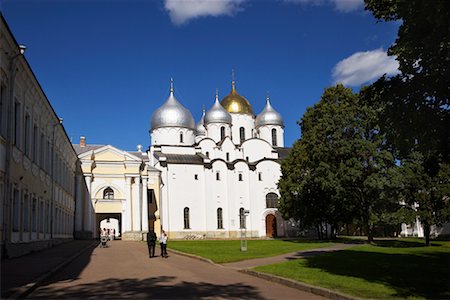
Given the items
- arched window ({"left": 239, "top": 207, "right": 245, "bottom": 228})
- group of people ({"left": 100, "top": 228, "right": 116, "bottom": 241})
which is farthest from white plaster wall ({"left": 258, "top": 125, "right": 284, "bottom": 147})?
group of people ({"left": 100, "top": 228, "right": 116, "bottom": 241})

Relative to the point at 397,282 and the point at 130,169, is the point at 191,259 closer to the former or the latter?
the point at 397,282

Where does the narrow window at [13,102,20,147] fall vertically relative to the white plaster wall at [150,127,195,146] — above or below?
below

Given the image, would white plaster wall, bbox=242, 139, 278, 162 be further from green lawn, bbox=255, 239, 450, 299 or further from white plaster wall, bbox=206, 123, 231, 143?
green lawn, bbox=255, 239, 450, 299

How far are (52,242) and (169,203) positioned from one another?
98.8ft

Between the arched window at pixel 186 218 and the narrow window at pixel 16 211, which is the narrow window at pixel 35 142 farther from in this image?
the arched window at pixel 186 218

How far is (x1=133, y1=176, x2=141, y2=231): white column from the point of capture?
169 feet

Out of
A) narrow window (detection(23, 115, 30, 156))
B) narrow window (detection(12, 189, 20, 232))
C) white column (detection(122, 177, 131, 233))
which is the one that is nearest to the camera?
narrow window (detection(12, 189, 20, 232))

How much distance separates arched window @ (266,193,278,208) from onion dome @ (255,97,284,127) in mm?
13257

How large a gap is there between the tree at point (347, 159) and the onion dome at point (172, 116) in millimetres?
27753

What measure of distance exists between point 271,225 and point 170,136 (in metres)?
18.0

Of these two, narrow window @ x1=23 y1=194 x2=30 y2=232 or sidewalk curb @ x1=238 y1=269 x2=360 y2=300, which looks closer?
sidewalk curb @ x1=238 y1=269 x2=360 y2=300

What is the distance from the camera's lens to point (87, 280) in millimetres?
14406

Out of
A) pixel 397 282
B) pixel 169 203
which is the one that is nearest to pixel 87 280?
pixel 397 282

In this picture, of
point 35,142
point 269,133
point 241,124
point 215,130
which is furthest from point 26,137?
point 269,133
